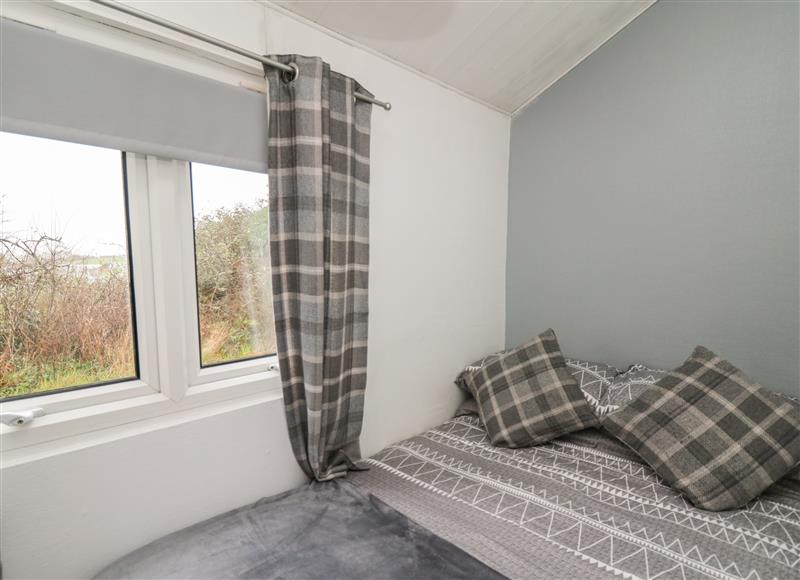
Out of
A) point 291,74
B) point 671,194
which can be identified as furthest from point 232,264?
point 671,194

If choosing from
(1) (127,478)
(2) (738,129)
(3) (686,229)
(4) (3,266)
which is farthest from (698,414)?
(4) (3,266)

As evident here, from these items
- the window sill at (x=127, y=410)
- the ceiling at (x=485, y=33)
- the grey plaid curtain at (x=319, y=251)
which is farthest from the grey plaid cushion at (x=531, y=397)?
the ceiling at (x=485, y=33)

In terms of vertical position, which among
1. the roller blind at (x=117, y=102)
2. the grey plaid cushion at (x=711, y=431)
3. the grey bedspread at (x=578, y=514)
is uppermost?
the roller blind at (x=117, y=102)

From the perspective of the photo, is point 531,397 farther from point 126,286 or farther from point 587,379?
point 126,286

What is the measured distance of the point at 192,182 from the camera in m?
1.36

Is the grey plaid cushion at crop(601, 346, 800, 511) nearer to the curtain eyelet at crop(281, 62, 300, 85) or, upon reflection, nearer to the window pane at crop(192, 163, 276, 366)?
the window pane at crop(192, 163, 276, 366)

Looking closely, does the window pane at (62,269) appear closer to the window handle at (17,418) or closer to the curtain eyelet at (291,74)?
the window handle at (17,418)

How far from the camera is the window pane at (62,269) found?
3.44 feet

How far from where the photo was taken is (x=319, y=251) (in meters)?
1.41

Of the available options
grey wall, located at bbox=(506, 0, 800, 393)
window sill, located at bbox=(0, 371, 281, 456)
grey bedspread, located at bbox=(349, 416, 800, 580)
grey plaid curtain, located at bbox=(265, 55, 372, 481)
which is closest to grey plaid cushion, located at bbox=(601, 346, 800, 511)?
grey bedspread, located at bbox=(349, 416, 800, 580)

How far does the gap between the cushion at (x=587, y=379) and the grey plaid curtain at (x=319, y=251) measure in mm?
779

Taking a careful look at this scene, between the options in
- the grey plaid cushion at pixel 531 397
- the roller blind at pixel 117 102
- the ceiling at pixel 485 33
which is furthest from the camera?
the grey plaid cushion at pixel 531 397

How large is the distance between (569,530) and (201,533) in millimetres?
1131

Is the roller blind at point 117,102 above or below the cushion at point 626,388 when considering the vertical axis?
above
